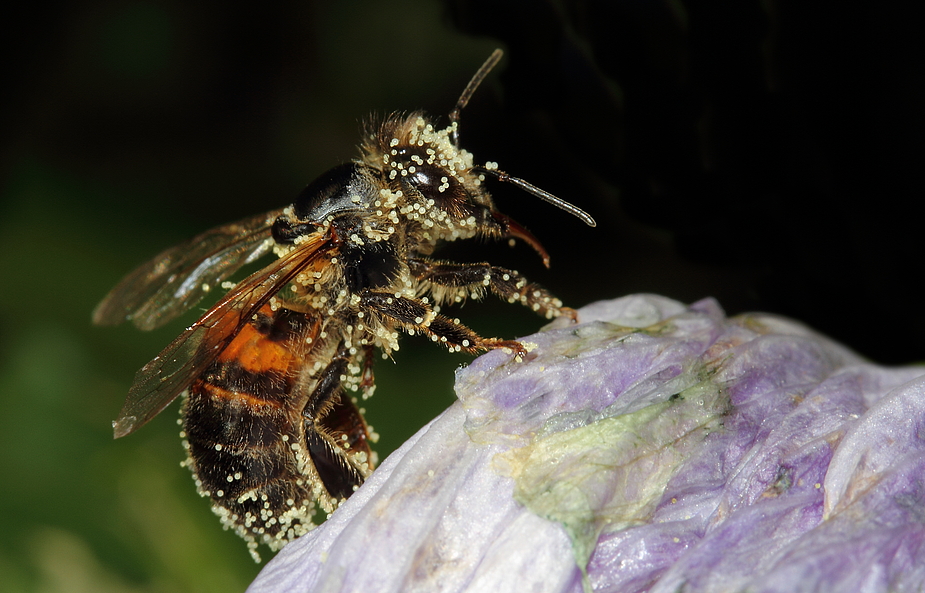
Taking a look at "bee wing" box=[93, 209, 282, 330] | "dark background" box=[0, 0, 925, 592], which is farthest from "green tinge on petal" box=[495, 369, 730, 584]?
"bee wing" box=[93, 209, 282, 330]

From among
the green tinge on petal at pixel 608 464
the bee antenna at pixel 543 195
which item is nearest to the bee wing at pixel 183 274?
the bee antenna at pixel 543 195

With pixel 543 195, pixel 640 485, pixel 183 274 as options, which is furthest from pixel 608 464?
pixel 183 274

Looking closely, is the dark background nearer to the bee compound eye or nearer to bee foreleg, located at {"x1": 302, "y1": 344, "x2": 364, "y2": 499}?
the bee compound eye

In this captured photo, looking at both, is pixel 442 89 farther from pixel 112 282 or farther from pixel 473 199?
pixel 112 282

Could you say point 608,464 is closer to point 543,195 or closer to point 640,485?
point 640,485

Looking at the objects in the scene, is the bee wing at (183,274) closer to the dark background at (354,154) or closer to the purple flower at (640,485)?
the dark background at (354,154)

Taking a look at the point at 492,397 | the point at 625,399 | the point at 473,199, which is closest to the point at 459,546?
the point at 492,397
